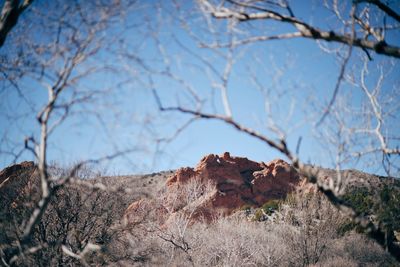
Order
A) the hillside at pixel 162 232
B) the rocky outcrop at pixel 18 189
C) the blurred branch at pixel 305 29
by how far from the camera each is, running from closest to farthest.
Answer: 1. the blurred branch at pixel 305 29
2. the hillside at pixel 162 232
3. the rocky outcrop at pixel 18 189

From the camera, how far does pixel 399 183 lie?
6.02m

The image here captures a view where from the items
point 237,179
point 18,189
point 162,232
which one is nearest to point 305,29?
point 18,189

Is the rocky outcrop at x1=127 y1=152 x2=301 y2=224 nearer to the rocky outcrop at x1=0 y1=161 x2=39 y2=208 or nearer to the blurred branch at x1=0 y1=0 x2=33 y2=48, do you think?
the rocky outcrop at x1=0 y1=161 x2=39 y2=208

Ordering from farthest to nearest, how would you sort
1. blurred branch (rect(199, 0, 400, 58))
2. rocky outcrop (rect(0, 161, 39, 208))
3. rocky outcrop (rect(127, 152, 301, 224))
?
rocky outcrop (rect(127, 152, 301, 224)) < rocky outcrop (rect(0, 161, 39, 208)) < blurred branch (rect(199, 0, 400, 58))

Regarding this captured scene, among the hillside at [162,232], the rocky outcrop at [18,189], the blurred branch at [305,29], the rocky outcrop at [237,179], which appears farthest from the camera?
the rocky outcrop at [237,179]

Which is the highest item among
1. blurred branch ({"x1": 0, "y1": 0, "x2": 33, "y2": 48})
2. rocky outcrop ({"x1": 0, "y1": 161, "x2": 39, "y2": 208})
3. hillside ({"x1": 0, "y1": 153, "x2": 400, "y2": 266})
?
blurred branch ({"x1": 0, "y1": 0, "x2": 33, "y2": 48})

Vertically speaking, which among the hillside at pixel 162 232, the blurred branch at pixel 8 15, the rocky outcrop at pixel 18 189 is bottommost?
the hillside at pixel 162 232

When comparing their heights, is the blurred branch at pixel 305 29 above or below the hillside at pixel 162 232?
above

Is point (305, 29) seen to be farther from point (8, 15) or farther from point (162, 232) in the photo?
point (162, 232)

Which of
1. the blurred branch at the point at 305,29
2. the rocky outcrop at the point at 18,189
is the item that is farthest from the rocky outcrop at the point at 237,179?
the blurred branch at the point at 305,29

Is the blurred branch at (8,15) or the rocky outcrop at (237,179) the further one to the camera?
the rocky outcrop at (237,179)

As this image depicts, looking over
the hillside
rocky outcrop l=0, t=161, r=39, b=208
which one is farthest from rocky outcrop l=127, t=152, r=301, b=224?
rocky outcrop l=0, t=161, r=39, b=208

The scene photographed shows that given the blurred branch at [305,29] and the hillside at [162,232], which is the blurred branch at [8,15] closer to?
the blurred branch at [305,29]

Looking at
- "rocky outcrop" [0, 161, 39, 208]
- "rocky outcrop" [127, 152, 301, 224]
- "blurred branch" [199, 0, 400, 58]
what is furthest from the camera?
"rocky outcrop" [127, 152, 301, 224]
